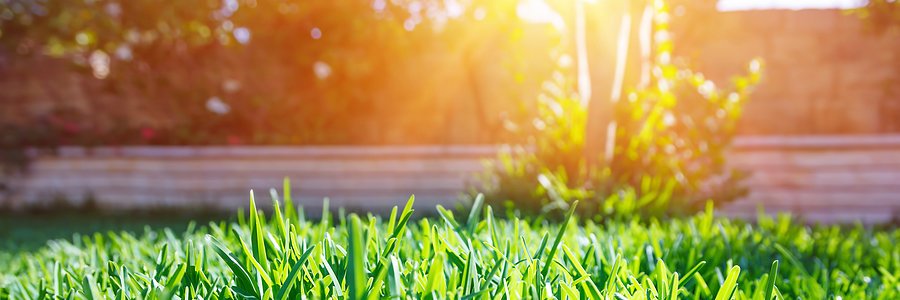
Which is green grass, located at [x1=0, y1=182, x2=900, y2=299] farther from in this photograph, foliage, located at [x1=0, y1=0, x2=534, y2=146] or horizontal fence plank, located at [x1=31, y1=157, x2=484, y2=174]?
foliage, located at [x1=0, y1=0, x2=534, y2=146]

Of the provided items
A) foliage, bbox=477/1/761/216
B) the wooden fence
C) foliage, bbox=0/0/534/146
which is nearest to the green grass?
foliage, bbox=477/1/761/216

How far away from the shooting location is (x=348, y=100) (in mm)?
8648

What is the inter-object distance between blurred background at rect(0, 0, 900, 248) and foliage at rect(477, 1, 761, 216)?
1130 mm

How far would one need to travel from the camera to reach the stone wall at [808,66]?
8.12m

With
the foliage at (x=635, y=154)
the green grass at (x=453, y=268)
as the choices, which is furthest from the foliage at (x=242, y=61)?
A: the green grass at (x=453, y=268)

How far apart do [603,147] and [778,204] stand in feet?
11.1

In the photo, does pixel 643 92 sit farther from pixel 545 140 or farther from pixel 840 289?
pixel 840 289

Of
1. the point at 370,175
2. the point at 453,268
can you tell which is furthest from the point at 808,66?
the point at 453,268

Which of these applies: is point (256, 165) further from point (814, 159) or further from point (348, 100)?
point (814, 159)

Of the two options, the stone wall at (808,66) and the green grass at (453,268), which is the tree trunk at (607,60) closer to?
the green grass at (453,268)

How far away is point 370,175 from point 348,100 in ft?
5.93

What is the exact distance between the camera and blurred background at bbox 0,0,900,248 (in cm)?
672

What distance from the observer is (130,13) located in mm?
8344

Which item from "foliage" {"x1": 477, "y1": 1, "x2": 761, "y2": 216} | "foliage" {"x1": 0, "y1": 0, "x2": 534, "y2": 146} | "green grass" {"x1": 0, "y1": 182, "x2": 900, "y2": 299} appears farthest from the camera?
"foliage" {"x1": 0, "y1": 0, "x2": 534, "y2": 146}
